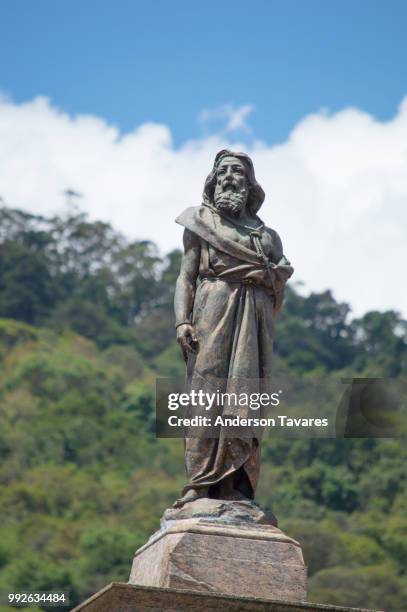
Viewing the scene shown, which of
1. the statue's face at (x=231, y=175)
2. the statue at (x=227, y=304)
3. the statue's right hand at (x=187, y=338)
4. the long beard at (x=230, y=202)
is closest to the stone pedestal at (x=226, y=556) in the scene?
the statue at (x=227, y=304)

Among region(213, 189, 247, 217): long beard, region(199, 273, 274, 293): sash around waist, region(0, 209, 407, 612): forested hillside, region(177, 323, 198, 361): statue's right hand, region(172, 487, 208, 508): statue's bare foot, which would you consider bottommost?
region(172, 487, 208, 508): statue's bare foot

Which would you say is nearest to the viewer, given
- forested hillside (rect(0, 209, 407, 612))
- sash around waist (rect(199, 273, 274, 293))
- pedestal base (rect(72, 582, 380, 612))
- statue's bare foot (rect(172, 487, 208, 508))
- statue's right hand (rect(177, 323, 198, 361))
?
pedestal base (rect(72, 582, 380, 612))

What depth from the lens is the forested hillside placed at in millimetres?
63625

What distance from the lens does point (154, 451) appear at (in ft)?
279

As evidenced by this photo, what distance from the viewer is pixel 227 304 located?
892 cm

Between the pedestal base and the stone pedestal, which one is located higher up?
the stone pedestal

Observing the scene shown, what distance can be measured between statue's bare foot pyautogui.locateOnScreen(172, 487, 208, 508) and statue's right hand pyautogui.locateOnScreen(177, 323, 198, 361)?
851mm

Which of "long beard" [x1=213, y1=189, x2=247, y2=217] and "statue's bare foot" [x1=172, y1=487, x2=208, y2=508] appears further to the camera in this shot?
"long beard" [x1=213, y1=189, x2=247, y2=217]

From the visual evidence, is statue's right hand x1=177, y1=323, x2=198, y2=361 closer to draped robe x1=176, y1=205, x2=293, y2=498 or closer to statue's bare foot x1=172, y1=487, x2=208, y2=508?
draped robe x1=176, y1=205, x2=293, y2=498

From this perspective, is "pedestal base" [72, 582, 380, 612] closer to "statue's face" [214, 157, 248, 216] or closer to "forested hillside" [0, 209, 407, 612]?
"statue's face" [214, 157, 248, 216]

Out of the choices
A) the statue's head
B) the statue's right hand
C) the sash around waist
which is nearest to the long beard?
the statue's head

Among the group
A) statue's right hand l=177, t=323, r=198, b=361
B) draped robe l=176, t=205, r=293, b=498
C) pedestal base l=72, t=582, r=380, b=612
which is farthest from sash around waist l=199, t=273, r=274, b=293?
pedestal base l=72, t=582, r=380, b=612

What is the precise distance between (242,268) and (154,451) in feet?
251

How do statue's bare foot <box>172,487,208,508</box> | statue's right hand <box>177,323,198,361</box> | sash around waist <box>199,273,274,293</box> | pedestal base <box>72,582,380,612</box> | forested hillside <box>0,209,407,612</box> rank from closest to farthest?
pedestal base <box>72,582,380,612</box> → statue's bare foot <box>172,487,208,508</box> → statue's right hand <box>177,323,198,361</box> → sash around waist <box>199,273,274,293</box> → forested hillside <box>0,209,407,612</box>
